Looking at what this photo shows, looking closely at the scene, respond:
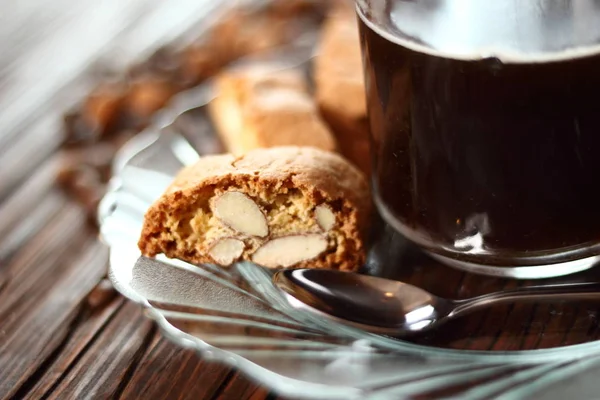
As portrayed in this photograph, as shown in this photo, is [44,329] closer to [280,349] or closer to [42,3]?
[280,349]

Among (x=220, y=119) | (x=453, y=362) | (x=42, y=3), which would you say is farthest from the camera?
(x=42, y=3)

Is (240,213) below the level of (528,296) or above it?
above

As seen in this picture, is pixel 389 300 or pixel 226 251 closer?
pixel 389 300

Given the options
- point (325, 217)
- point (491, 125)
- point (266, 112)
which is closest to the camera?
point (491, 125)

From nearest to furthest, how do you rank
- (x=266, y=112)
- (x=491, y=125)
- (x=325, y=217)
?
(x=491, y=125) → (x=325, y=217) → (x=266, y=112)

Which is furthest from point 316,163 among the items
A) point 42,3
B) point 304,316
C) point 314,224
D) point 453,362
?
point 42,3

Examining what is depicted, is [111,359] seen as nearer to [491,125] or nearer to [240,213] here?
[240,213]

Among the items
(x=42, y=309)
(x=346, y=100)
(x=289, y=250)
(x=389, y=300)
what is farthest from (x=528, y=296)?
(x=42, y=309)
